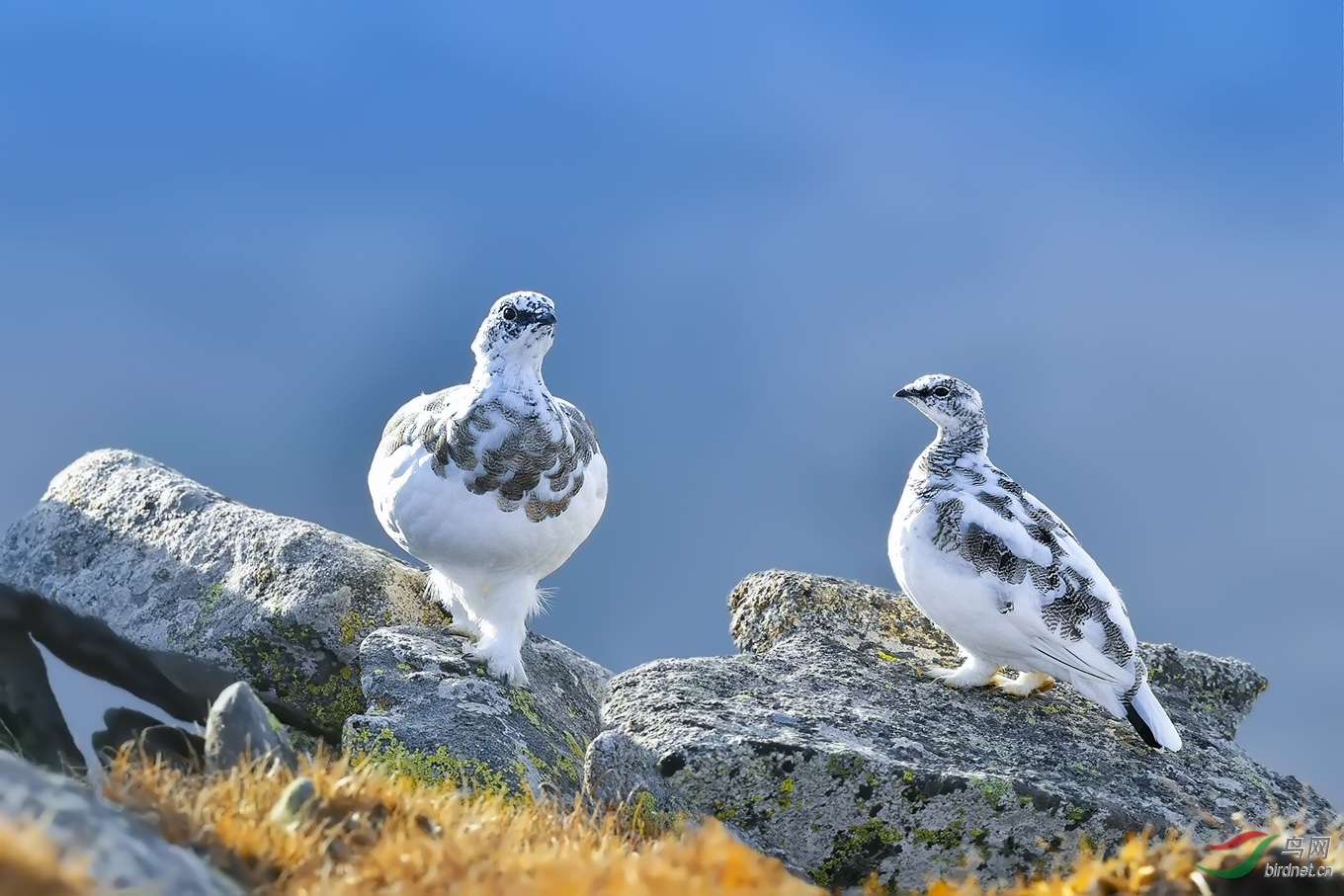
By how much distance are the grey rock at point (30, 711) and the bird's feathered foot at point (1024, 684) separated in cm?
444

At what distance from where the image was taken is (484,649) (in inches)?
242

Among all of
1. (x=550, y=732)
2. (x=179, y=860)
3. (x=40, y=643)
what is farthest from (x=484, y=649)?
(x=179, y=860)

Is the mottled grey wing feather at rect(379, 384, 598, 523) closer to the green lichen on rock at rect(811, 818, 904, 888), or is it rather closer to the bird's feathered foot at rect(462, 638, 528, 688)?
the bird's feathered foot at rect(462, 638, 528, 688)

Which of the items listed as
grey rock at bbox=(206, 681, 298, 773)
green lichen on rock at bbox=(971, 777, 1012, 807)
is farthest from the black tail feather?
grey rock at bbox=(206, 681, 298, 773)

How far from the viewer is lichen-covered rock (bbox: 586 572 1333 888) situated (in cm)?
477

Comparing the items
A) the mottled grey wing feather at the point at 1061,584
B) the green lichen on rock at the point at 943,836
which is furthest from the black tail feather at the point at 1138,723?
the green lichen on rock at the point at 943,836

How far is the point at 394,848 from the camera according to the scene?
9.62ft

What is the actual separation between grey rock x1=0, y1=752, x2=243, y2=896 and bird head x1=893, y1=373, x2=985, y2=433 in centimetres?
402

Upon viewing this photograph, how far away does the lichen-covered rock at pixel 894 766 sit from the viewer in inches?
188

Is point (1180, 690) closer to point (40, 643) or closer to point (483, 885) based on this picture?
point (483, 885)

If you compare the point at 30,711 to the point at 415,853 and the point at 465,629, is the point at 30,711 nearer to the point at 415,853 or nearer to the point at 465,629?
the point at 465,629

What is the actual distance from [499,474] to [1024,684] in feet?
8.77

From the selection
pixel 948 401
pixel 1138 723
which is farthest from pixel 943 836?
pixel 948 401

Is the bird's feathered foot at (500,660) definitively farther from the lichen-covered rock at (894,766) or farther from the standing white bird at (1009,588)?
the standing white bird at (1009,588)
